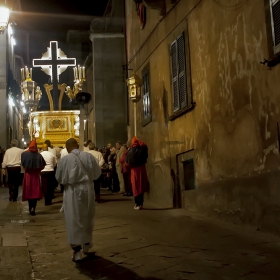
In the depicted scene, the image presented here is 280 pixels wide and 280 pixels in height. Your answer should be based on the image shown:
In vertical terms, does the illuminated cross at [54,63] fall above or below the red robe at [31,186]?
above

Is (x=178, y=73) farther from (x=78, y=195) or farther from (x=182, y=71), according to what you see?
(x=78, y=195)

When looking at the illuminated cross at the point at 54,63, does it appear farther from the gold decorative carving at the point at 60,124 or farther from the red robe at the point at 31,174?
the red robe at the point at 31,174

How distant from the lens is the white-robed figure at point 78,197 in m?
6.00

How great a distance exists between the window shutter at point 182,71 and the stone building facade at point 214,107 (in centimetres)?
2

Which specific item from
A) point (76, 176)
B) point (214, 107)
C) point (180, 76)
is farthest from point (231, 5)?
point (76, 176)

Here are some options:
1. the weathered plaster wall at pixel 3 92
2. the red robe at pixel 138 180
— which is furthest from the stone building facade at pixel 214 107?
the weathered plaster wall at pixel 3 92

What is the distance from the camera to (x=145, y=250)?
6418 mm

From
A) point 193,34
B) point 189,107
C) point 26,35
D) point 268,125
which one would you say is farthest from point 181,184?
point 26,35

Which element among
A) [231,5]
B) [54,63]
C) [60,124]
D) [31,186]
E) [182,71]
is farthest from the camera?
[54,63]

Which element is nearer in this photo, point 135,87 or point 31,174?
point 31,174

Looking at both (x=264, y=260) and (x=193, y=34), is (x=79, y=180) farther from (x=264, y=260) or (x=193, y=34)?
(x=193, y=34)

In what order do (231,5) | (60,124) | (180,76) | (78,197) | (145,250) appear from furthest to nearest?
(60,124)
(180,76)
(231,5)
(145,250)
(78,197)

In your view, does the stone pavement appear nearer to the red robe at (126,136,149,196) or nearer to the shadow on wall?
the shadow on wall

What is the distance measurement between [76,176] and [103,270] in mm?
1394
